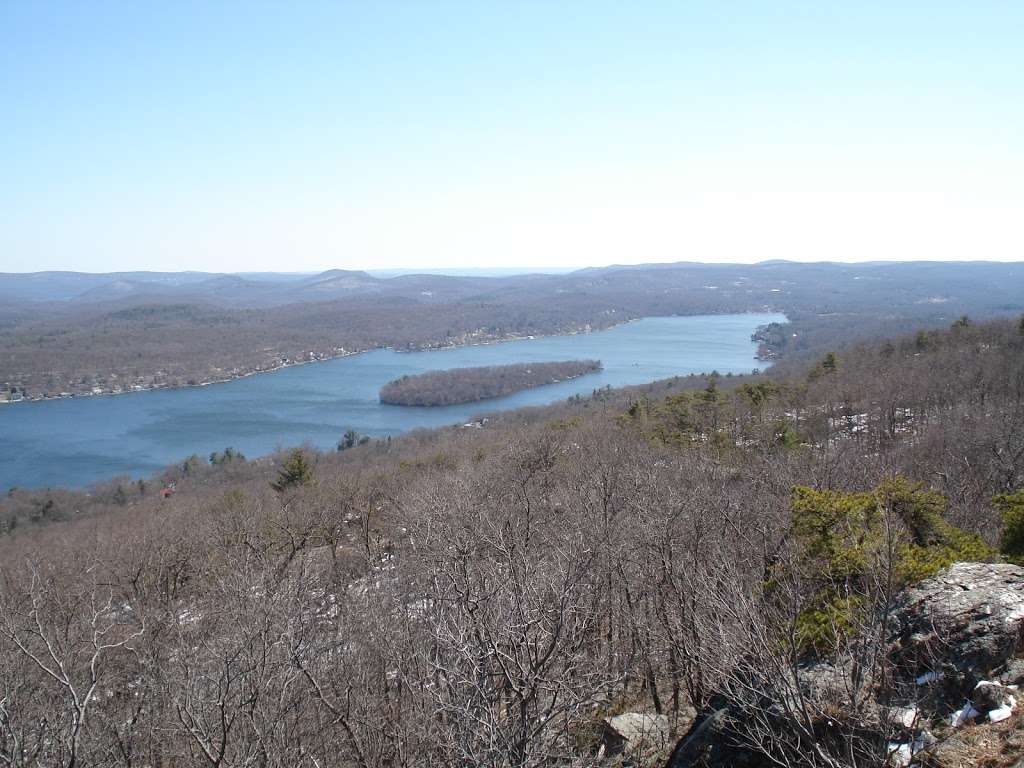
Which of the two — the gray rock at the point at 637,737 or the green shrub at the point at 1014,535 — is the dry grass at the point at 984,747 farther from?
the green shrub at the point at 1014,535

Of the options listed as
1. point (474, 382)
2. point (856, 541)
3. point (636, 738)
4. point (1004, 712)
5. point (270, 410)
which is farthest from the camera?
point (474, 382)

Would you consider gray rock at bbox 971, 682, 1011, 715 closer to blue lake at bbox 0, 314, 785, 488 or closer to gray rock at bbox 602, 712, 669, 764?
gray rock at bbox 602, 712, 669, 764

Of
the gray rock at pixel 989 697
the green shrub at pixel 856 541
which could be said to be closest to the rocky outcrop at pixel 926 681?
the gray rock at pixel 989 697

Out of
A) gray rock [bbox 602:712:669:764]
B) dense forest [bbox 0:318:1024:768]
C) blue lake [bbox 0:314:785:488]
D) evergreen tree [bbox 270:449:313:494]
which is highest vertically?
dense forest [bbox 0:318:1024:768]

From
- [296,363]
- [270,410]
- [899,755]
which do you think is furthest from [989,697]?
[296,363]

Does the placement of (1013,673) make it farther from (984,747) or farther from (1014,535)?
(1014,535)

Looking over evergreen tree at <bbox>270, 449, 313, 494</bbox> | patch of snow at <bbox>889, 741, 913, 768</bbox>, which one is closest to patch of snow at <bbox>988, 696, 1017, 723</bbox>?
patch of snow at <bbox>889, 741, 913, 768</bbox>

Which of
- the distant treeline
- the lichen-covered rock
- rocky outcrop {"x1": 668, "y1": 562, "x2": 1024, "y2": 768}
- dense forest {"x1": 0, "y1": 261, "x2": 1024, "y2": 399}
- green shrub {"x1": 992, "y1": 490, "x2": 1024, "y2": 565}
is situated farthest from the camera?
dense forest {"x1": 0, "y1": 261, "x2": 1024, "y2": 399}

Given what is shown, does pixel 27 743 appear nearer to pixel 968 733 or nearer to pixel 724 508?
pixel 968 733
